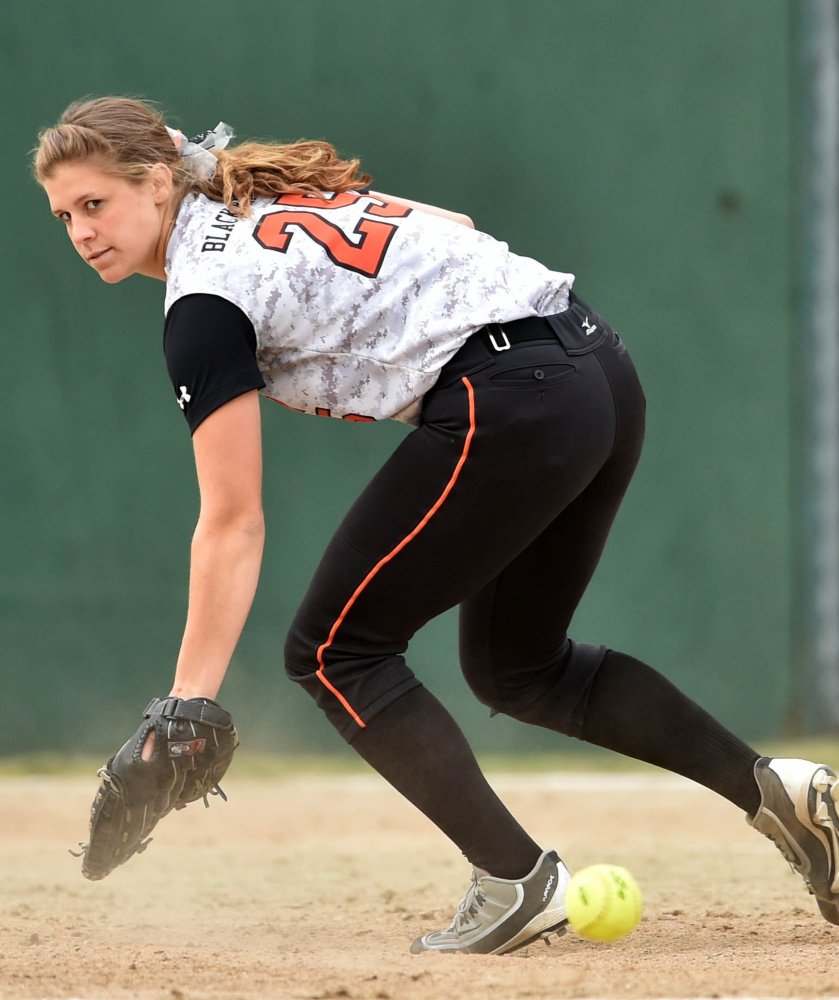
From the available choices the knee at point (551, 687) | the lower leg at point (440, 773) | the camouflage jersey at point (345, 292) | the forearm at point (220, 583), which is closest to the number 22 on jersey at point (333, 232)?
the camouflage jersey at point (345, 292)

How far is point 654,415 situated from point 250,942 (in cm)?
367

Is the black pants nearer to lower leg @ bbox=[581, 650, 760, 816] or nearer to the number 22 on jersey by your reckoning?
the number 22 on jersey

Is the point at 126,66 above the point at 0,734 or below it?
above

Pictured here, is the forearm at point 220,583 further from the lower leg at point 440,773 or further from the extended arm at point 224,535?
the lower leg at point 440,773

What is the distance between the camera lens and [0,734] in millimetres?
5852

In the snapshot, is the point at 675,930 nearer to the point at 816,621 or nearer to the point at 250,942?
the point at 250,942

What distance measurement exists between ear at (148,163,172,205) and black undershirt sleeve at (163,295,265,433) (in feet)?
0.85

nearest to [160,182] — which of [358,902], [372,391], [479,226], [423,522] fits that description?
[372,391]

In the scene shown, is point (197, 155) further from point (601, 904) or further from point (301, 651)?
point (601, 904)

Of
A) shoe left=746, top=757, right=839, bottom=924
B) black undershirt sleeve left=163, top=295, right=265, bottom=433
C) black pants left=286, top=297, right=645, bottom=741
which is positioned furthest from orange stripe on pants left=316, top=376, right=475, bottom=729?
shoe left=746, top=757, right=839, bottom=924

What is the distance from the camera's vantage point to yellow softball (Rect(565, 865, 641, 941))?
7.96ft

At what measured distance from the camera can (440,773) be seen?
91.5 inches

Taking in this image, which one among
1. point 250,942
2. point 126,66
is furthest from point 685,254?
point 250,942

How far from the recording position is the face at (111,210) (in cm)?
233
